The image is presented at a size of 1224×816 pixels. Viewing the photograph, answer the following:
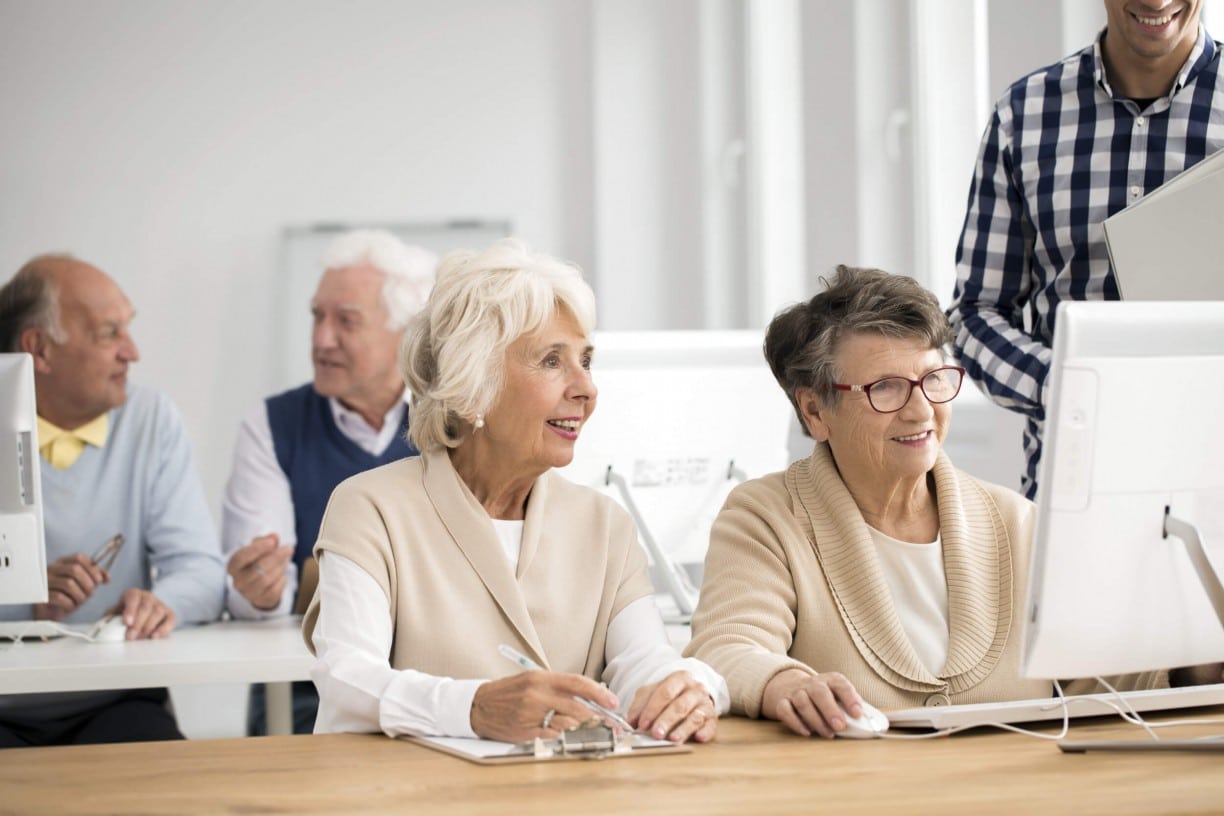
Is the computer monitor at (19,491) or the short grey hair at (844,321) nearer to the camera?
the short grey hair at (844,321)

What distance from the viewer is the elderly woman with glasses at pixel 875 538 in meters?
1.85

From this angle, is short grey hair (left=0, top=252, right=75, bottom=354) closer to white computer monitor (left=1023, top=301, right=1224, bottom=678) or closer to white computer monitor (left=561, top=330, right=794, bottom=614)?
white computer monitor (left=561, top=330, right=794, bottom=614)

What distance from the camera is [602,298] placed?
5941 mm

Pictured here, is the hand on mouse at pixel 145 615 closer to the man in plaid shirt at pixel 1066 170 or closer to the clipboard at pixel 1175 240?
the man in plaid shirt at pixel 1066 170

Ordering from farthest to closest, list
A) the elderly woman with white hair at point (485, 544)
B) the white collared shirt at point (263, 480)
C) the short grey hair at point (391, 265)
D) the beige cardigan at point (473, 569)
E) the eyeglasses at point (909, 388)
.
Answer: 1. the short grey hair at point (391, 265)
2. the white collared shirt at point (263, 480)
3. the eyeglasses at point (909, 388)
4. the beige cardigan at point (473, 569)
5. the elderly woman with white hair at point (485, 544)

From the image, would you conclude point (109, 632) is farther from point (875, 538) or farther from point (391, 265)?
point (875, 538)

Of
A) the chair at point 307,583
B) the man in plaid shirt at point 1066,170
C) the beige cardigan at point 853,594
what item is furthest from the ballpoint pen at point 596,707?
the chair at point 307,583

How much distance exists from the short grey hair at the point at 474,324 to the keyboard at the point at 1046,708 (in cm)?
75

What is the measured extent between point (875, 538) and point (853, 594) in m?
0.12

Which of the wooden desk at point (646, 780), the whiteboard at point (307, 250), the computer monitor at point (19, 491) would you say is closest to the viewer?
the wooden desk at point (646, 780)

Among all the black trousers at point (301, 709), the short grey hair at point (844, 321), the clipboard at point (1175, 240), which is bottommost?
the black trousers at point (301, 709)

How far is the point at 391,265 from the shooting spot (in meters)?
3.85

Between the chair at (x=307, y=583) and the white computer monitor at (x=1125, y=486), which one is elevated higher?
the white computer monitor at (x=1125, y=486)

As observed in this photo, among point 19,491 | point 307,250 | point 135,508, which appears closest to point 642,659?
point 19,491
